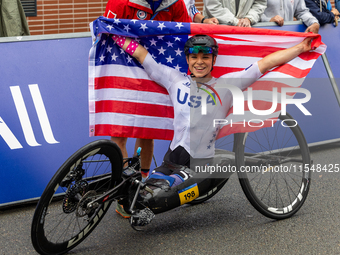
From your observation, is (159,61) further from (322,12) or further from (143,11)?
(322,12)

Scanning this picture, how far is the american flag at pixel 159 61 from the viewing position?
3.51 m

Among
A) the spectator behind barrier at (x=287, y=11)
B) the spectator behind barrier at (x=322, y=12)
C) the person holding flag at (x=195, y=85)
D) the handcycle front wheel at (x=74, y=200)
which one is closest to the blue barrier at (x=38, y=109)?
the handcycle front wheel at (x=74, y=200)

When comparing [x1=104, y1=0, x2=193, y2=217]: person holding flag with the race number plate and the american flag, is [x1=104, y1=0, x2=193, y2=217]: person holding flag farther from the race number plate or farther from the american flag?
the race number plate

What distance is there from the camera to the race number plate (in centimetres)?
324

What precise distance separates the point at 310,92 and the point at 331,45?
2.56 feet

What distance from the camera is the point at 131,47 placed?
3.54 m

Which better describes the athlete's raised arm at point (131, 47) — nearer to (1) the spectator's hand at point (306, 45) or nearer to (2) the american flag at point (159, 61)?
(2) the american flag at point (159, 61)

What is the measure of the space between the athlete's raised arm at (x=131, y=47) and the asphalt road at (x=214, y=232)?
1450 mm

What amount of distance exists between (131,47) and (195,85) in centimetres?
64

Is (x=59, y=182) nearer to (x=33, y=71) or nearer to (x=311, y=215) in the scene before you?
(x=33, y=71)

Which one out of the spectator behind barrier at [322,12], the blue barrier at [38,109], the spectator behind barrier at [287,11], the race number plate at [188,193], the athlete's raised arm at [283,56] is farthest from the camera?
the spectator behind barrier at [322,12]

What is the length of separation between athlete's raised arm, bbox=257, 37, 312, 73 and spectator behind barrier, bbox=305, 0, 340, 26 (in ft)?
8.29

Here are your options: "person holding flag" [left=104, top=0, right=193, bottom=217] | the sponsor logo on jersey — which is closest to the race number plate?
"person holding flag" [left=104, top=0, right=193, bottom=217]

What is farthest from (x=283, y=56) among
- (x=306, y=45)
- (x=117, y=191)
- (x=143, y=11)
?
(x=117, y=191)
